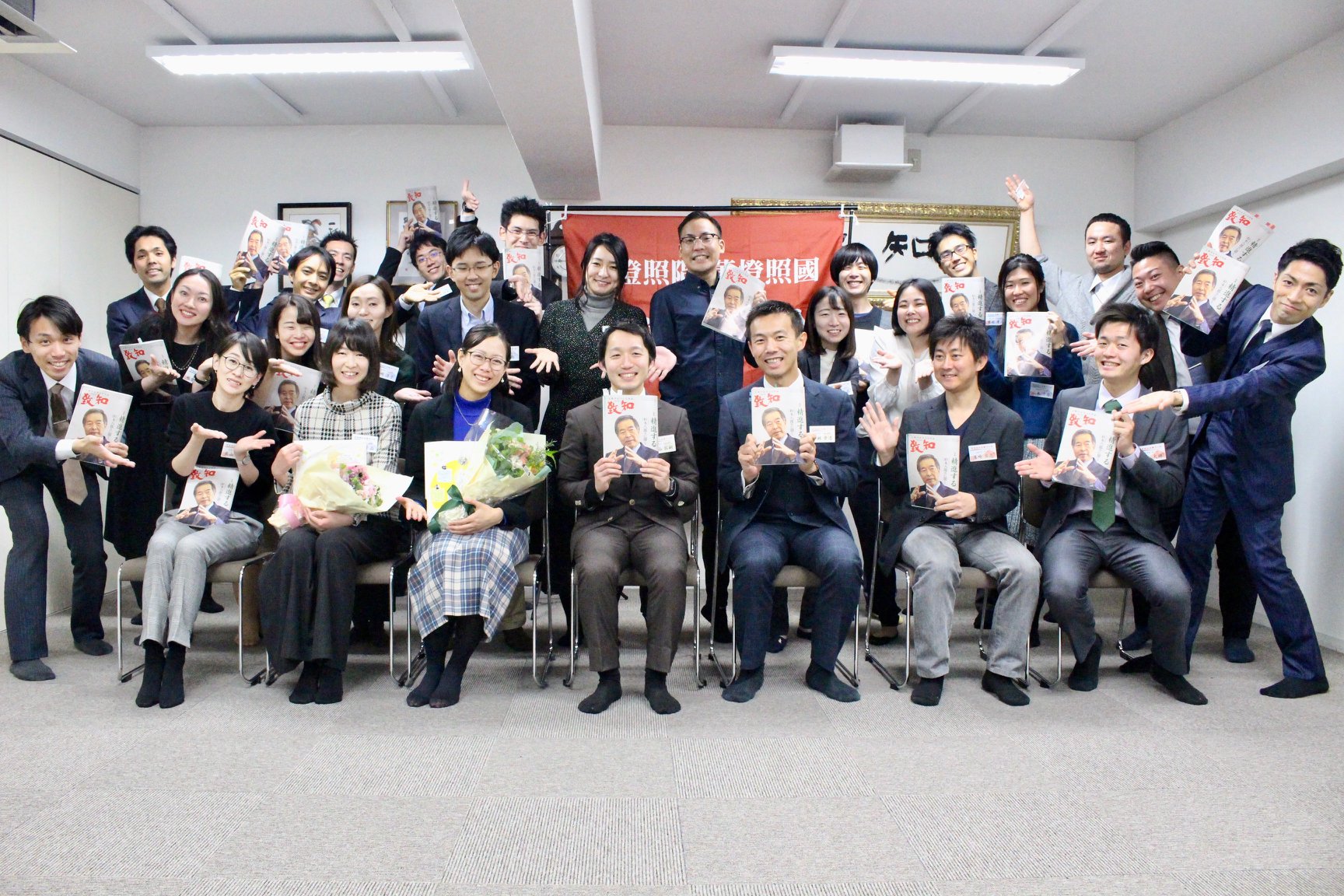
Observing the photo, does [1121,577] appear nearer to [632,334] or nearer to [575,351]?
[632,334]

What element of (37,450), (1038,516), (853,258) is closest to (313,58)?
(37,450)

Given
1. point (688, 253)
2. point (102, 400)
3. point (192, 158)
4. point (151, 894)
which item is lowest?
point (151, 894)

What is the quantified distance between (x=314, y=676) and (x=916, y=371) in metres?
2.84

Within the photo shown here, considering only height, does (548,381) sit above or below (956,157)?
below

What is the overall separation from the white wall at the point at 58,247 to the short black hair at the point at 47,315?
4.86 feet

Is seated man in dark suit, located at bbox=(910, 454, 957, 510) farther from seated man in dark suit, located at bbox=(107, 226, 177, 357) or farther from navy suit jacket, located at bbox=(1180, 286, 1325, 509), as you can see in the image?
seated man in dark suit, located at bbox=(107, 226, 177, 357)

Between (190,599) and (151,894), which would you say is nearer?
(151,894)

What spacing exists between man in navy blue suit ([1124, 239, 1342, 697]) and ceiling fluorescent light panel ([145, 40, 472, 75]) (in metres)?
4.06

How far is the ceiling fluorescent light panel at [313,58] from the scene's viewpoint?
4480 mm

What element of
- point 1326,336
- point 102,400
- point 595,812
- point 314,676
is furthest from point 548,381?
point 1326,336

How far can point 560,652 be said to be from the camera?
11.8 ft

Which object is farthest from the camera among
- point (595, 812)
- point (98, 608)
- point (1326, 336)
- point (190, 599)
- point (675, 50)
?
point (675, 50)

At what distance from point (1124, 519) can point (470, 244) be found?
3.03 meters

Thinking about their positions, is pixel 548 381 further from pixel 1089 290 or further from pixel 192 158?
pixel 192 158
